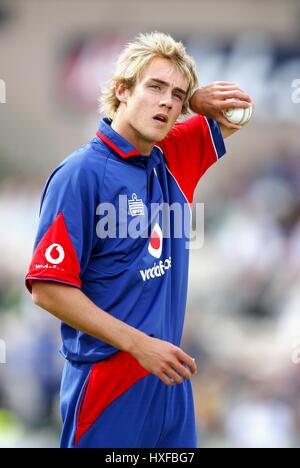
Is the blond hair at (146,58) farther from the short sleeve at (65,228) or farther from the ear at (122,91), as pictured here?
the short sleeve at (65,228)

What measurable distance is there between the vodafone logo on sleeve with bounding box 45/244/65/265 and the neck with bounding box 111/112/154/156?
0.46 m

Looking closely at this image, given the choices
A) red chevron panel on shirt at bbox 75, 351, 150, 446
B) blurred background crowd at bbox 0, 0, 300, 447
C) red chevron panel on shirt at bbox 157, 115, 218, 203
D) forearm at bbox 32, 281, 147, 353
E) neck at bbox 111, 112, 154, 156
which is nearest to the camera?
forearm at bbox 32, 281, 147, 353

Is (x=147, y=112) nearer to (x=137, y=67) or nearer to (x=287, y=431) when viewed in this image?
(x=137, y=67)

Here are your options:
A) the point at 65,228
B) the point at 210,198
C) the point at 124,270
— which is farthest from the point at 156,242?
the point at 210,198

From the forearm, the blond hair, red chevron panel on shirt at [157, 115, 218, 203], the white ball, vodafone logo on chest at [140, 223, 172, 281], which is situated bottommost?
the forearm

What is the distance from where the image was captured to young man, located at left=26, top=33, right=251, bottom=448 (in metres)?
2.49

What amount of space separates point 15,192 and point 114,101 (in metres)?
3.61

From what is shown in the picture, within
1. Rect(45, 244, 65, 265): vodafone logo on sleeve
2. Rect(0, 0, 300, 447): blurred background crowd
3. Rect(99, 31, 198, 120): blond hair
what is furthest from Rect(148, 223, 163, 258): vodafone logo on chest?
Rect(0, 0, 300, 447): blurred background crowd

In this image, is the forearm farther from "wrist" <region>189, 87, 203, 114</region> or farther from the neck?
"wrist" <region>189, 87, 203, 114</region>

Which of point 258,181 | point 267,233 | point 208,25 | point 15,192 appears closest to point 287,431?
point 267,233

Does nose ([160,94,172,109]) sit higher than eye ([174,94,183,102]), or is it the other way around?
eye ([174,94,183,102])

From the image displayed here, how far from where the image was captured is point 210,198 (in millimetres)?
6355

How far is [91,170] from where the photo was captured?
2.59 m

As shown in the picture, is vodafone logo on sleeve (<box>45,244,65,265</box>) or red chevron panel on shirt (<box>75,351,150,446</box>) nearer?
vodafone logo on sleeve (<box>45,244,65,265</box>)
